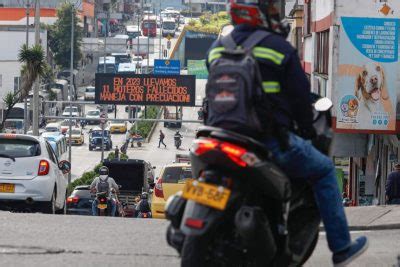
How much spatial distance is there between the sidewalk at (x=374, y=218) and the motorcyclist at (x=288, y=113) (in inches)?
245

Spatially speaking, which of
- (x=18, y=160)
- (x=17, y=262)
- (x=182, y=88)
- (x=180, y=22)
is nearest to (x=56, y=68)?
(x=180, y=22)

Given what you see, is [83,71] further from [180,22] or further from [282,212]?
[282,212]

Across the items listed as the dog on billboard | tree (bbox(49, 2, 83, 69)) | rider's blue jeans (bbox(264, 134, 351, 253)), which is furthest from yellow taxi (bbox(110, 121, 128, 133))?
rider's blue jeans (bbox(264, 134, 351, 253))

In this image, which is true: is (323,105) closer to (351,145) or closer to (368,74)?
(368,74)

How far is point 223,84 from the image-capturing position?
274 inches

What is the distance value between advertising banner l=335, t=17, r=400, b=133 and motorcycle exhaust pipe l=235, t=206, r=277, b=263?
26.6m

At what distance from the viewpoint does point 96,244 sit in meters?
10.6

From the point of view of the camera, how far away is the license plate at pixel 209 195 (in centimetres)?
669

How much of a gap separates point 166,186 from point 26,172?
366 inches

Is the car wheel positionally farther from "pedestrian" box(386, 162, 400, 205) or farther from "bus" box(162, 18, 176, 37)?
"bus" box(162, 18, 176, 37)

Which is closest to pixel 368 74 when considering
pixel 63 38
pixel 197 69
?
pixel 197 69

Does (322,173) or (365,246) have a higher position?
(322,173)

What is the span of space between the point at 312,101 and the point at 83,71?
126121mm

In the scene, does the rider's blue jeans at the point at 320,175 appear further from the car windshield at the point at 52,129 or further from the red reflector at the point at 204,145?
the car windshield at the point at 52,129
